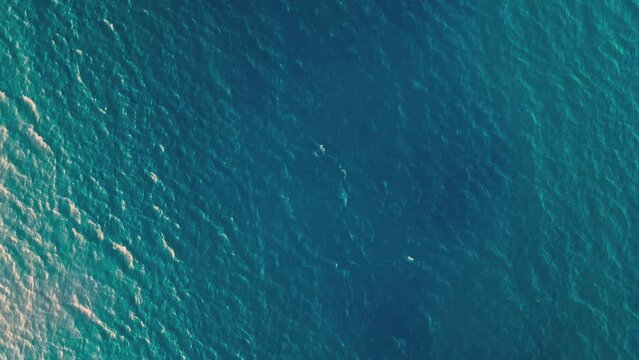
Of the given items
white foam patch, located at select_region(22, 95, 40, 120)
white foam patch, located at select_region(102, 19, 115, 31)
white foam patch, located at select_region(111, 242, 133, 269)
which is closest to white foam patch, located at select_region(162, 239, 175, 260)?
white foam patch, located at select_region(111, 242, 133, 269)

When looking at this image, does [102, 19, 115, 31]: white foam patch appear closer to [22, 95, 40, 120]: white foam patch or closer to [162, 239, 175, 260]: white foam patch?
[22, 95, 40, 120]: white foam patch

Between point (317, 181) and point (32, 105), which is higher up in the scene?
point (32, 105)

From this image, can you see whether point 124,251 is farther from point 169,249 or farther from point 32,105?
point 32,105

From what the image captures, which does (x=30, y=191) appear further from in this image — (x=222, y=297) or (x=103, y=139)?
(x=222, y=297)

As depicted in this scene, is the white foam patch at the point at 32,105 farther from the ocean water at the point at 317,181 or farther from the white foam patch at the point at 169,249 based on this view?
the white foam patch at the point at 169,249

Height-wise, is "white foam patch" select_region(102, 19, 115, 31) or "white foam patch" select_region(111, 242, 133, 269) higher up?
"white foam patch" select_region(102, 19, 115, 31)

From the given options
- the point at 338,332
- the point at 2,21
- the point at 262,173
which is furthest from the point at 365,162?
the point at 2,21

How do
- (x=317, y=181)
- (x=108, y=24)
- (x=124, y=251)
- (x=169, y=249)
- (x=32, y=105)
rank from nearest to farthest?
(x=124, y=251) < (x=169, y=249) < (x=32, y=105) < (x=317, y=181) < (x=108, y=24)

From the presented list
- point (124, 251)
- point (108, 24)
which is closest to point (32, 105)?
point (108, 24)
